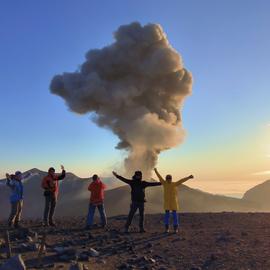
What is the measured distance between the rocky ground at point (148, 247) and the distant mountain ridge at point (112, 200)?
101ft

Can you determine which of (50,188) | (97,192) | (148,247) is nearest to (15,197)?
(50,188)

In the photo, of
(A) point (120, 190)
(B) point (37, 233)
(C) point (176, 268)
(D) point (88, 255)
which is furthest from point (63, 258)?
(A) point (120, 190)

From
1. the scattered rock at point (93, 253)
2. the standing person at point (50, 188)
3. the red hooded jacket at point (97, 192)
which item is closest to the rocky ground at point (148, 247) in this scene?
the scattered rock at point (93, 253)

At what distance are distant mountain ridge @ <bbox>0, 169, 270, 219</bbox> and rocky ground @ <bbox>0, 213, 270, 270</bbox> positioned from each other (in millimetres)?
30929

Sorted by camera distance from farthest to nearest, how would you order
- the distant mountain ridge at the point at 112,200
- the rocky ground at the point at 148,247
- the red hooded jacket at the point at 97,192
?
1. the distant mountain ridge at the point at 112,200
2. the red hooded jacket at the point at 97,192
3. the rocky ground at the point at 148,247

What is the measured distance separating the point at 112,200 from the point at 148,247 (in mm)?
40594

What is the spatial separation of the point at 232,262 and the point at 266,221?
743 centimetres

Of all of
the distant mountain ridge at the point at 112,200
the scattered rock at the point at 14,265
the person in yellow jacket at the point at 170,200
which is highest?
the distant mountain ridge at the point at 112,200

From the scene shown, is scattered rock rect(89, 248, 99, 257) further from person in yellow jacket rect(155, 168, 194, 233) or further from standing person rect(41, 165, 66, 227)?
standing person rect(41, 165, 66, 227)

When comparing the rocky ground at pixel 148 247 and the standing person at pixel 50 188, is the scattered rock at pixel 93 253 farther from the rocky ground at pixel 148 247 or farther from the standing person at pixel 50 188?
the standing person at pixel 50 188

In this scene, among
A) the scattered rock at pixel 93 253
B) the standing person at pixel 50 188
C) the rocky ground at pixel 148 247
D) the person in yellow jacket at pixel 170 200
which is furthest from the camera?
the standing person at pixel 50 188

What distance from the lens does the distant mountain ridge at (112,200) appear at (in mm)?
50188

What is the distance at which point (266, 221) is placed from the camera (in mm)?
17578

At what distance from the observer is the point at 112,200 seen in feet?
172
